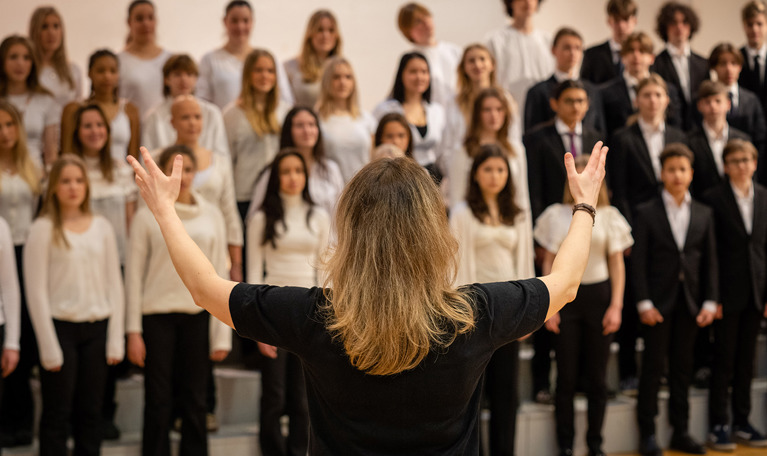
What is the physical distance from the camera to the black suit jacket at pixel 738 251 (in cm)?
398

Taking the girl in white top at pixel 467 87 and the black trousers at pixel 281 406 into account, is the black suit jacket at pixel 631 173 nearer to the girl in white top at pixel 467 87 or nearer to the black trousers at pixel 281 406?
the girl in white top at pixel 467 87

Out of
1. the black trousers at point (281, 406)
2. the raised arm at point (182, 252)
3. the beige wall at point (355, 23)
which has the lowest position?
the black trousers at point (281, 406)

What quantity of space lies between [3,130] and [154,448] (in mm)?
1370

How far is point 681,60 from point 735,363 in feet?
5.71

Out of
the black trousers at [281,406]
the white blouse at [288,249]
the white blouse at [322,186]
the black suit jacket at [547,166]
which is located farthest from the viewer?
the black suit jacket at [547,166]

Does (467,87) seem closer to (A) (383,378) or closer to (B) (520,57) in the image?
(B) (520,57)

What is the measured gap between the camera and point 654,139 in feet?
14.0

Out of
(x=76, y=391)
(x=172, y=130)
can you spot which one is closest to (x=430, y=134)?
(x=172, y=130)

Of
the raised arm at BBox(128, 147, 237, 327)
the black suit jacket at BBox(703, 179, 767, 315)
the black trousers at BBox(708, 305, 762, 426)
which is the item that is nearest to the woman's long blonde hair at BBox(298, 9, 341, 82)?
the black suit jacket at BBox(703, 179, 767, 315)

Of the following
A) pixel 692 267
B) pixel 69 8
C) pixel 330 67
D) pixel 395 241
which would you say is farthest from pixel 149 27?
pixel 395 241

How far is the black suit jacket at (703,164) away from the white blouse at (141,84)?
8.70 ft

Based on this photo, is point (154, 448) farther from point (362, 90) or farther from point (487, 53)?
point (362, 90)

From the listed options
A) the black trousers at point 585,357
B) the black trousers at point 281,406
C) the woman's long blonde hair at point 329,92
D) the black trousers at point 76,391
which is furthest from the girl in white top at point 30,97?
the black trousers at point 585,357

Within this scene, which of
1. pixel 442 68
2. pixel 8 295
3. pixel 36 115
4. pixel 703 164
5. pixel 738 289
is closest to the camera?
pixel 8 295
